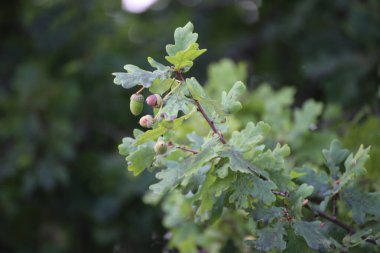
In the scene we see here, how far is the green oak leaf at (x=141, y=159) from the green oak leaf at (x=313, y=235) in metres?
0.32

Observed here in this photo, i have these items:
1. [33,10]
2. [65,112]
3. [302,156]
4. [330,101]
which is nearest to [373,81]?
[330,101]

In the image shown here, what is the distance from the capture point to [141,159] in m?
1.27

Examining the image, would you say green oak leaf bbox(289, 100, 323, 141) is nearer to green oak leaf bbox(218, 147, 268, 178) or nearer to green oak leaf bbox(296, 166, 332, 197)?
green oak leaf bbox(296, 166, 332, 197)

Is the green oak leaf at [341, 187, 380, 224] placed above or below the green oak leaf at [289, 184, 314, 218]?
below

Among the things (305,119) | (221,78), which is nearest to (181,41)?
(305,119)

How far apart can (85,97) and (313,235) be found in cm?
232

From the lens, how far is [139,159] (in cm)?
127

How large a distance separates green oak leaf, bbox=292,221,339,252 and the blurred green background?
4.59 ft

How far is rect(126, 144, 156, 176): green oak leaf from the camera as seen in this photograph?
1.27 m

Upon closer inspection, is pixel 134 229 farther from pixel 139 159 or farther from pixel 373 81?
pixel 139 159

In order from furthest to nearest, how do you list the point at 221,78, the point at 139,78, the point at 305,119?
1. the point at 221,78
2. the point at 305,119
3. the point at 139,78

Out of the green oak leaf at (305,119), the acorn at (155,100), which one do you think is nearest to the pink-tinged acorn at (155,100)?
the acorn at (155,100)

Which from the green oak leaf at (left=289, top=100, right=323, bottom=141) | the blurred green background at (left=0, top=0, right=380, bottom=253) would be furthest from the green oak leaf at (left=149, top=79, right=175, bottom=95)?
the blurred green background at (left=0, top=0, right=380, bottom=253)

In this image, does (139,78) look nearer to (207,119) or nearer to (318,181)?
(207,119)
